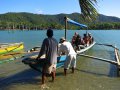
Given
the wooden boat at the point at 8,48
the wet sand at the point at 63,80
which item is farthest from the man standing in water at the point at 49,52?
the wooden boat at the point at 8,48

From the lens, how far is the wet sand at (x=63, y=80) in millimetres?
11585

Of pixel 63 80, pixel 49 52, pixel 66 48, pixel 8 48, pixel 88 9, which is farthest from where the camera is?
pixel 8 48

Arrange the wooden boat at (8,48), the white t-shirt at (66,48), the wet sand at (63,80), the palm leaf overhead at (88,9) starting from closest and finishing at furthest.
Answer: the palm leaf overhead at (88,9) → the wet sand at (63,80) → the white t-shirt at (66,48) → the wooden boat at (8,48)

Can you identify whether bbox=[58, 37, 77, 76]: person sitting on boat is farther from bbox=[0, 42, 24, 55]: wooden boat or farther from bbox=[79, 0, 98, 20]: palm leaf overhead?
bbox=[0, 42, 24, 55]: wooden boat

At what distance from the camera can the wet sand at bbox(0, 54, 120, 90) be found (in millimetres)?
11585

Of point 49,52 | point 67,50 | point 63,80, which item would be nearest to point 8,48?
point 67,50

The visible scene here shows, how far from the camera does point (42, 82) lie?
11.5 metres

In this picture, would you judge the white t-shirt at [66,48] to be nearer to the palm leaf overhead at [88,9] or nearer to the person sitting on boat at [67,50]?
the person sitting on boat at [67,50]

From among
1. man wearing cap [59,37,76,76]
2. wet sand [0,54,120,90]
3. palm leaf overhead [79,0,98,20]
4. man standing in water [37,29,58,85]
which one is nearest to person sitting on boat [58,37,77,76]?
man wearing cap [59,37,76,76]

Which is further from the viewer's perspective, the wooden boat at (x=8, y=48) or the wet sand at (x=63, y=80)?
the wooden boat at (x=8, y=48)

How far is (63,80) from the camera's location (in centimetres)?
1283

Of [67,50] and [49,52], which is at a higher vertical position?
[49,52]

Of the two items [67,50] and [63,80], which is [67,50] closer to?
[67,50]

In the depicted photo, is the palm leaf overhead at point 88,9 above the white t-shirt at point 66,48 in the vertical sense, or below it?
above
